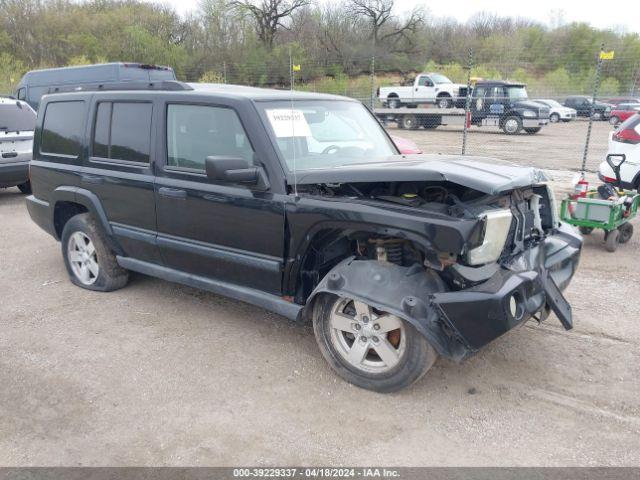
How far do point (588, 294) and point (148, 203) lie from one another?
13.2ft

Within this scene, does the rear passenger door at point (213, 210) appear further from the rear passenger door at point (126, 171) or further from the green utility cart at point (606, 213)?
the green utility cart at point (606, 213)

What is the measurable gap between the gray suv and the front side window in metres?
6.45

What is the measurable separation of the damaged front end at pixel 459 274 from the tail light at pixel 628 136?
16.1 ft

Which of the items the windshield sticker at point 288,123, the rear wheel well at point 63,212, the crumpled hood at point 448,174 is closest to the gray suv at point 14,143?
the rear wheel well at point 63,212

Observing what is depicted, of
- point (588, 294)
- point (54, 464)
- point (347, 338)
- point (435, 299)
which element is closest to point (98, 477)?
point (54, 464)

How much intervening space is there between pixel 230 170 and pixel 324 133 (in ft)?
3.22

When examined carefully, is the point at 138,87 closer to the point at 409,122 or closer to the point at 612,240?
the point at 612,240

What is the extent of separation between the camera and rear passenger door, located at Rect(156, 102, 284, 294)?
369cm

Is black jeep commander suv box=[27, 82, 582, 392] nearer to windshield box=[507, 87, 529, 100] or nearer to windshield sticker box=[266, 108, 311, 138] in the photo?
windshield sticker box=[266, 108, 311, 138]

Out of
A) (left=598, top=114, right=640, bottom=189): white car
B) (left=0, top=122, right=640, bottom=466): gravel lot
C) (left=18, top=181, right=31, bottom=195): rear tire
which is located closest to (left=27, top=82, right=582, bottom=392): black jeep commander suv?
(left=0, top=122, right=640, bottom=466): gravel lot

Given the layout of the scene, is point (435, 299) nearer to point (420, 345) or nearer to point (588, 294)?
point (420, 345)

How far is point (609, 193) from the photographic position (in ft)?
22.0

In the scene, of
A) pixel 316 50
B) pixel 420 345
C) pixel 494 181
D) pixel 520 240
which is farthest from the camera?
pixel 316 50

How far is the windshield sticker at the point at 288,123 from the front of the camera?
3750mm
